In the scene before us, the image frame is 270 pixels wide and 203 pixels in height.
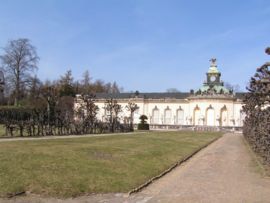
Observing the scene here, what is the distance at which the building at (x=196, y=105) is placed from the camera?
89.9 metres

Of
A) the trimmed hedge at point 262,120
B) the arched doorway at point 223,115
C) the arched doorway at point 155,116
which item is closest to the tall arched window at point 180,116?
the arched doorway at point 155,116

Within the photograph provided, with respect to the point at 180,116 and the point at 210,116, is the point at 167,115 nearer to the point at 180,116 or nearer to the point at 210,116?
the point at 180,116

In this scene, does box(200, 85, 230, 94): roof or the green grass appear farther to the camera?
box(200, 85, 230, 94): roof

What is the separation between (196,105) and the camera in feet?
304

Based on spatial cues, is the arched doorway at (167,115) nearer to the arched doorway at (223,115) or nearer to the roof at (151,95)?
the roof at (151,95)

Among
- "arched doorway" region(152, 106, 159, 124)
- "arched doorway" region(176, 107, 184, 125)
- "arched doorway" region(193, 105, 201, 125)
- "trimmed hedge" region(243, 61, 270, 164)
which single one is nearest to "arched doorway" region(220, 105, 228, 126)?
"arched doorway" region(193, 105, 201, 125)

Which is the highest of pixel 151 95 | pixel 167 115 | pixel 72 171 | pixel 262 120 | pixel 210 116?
pixel 151 95

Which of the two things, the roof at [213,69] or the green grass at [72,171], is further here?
the roof at [213,69]

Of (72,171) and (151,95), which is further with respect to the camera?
(151,95)

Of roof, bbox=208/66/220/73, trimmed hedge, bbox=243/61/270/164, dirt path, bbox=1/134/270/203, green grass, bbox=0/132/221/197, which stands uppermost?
roof, bbox=208/66/220/73

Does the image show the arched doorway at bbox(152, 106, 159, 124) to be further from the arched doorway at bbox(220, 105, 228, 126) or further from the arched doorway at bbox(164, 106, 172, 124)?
the arched doorway at bbox(220, 105, 228, 126)

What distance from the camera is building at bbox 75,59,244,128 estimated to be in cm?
8994

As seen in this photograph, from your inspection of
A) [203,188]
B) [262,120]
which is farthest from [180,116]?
[203,188]

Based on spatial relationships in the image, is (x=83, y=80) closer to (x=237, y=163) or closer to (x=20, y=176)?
(x=237, y=163)
